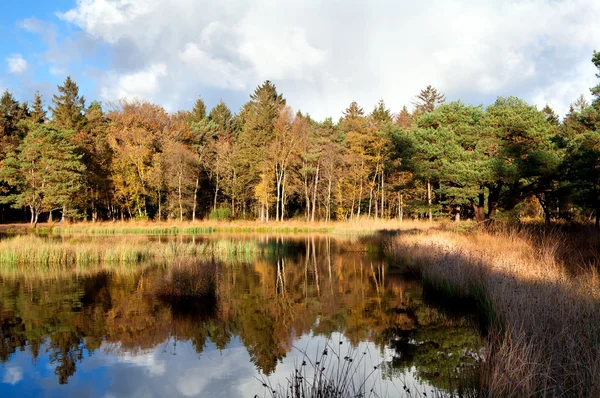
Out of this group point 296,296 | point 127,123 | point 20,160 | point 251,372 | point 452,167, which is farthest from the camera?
point 127,123

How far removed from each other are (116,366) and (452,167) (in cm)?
1906

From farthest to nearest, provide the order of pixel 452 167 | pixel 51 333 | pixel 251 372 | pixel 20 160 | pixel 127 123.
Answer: pixel 127 123 < pixel 20 160 < pixel 452 167 < pixel 51 333 < pixel 251 372

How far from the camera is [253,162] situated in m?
51.1

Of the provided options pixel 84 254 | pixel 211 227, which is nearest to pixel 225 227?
pixel 211 227

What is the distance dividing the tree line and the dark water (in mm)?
10951

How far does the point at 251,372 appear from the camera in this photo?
26.7ft

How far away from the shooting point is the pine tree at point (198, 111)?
222ft

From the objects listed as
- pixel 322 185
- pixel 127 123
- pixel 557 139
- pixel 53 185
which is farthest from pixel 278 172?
pixel 557 139

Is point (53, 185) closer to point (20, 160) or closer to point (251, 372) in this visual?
point (20, 160)

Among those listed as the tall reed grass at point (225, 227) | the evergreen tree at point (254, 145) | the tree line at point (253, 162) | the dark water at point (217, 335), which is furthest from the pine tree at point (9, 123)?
the dark water at point (217, 335)

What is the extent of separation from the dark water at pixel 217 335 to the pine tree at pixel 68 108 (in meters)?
40.7

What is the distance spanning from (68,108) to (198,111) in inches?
759

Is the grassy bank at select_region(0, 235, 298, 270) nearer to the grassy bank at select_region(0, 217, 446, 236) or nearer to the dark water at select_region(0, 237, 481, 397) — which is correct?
the dark water at select_region(0, 237, 481, 397)

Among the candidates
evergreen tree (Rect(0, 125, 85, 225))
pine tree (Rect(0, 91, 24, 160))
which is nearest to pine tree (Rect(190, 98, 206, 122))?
pine tree (Rect(0, 91, 24, 160))
